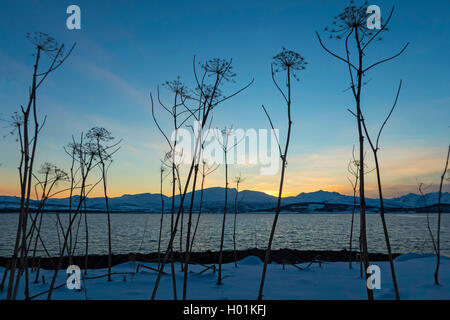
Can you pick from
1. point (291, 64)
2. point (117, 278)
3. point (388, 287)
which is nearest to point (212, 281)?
point (117, 278)

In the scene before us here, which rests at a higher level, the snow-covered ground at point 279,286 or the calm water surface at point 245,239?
the snow-covered ground at point 279,286

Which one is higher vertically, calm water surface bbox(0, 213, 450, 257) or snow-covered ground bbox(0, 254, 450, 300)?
snow-covered ground bbox(0, 254, 450, 300)

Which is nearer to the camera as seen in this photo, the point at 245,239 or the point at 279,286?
the point at 279,286

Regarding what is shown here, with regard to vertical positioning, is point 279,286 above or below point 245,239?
above

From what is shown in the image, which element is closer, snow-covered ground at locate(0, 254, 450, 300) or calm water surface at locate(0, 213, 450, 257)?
snow-covered ground at locate(0, 254, 450, 300)

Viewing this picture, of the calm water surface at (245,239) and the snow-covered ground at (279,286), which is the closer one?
the snow-covered ground at (279,286)

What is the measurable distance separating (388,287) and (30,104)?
8.29m
